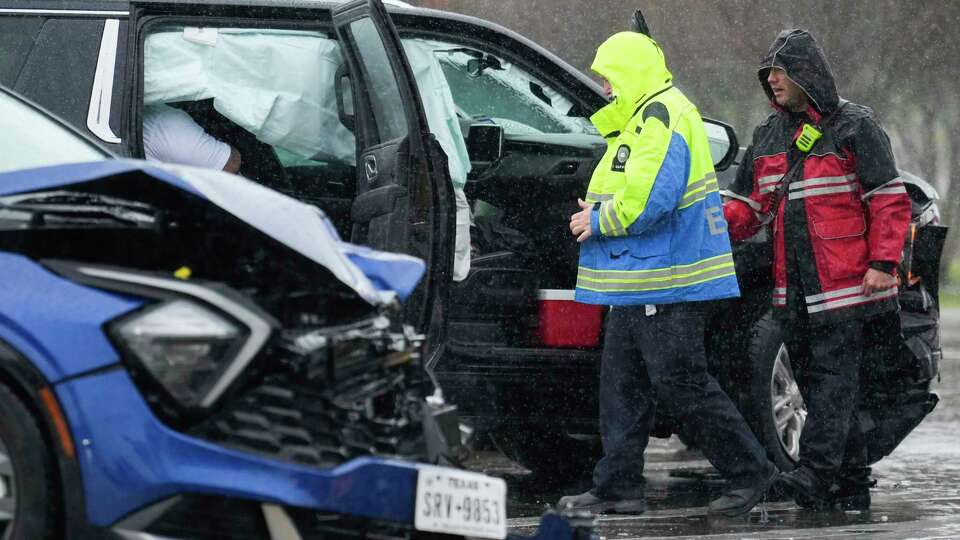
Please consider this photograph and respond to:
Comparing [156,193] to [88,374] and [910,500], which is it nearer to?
[88,374]

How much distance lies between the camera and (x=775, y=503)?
6926 millimetres

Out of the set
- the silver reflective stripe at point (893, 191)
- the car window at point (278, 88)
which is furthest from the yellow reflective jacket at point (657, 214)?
the car window at point (278, 88)

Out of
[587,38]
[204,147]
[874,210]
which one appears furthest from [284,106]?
[587,38]

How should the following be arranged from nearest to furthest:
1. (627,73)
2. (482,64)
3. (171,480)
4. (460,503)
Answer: (171,480) < (460,503) < (627,73) < (482,64)

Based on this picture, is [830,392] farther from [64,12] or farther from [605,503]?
[64,12]

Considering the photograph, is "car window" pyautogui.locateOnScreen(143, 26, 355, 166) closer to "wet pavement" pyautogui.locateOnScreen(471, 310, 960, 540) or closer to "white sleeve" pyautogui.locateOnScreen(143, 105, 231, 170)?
"white sleeve" pyautogui.locateOnScreen(143, 105, 231, 170)

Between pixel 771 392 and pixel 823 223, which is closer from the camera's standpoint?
pixel 823 223

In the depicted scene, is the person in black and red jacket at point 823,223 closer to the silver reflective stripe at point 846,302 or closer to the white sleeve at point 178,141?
the silver reflective stripe at point 846,302

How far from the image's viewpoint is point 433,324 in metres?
→ 5.80

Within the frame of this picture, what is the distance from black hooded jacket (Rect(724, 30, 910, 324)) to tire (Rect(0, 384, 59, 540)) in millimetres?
3779

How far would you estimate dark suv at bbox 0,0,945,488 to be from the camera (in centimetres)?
579

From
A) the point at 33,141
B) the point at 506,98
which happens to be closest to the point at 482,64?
the point at 506,98

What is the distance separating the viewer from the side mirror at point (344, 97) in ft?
20.9

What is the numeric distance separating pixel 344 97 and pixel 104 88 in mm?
960
